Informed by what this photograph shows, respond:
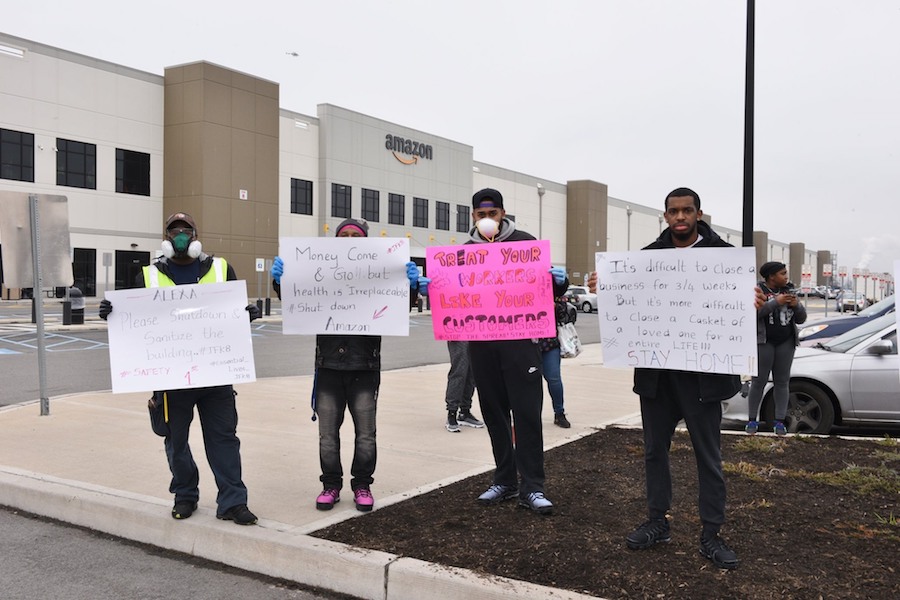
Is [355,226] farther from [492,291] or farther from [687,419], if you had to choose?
[687,419]

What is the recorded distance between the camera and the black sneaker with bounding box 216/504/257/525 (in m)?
4.68

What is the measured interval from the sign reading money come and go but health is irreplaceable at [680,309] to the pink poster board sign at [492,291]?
0.49 metres

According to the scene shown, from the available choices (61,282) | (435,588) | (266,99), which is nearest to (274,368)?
(61,282)

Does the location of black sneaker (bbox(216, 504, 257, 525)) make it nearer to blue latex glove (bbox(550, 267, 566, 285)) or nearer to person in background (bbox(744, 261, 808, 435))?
blue latex glove (bbox(550, 267, 566, 285))

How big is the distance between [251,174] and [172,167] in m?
4.56

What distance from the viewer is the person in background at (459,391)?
8.07m

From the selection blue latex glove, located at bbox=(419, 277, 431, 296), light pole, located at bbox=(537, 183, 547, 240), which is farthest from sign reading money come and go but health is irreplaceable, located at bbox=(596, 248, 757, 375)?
light pole, located at bbox=(537, 183, 547, 240)

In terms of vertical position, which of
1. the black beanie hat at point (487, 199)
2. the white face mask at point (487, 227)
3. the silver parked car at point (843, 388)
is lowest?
the silver parked car at point (843, 388)

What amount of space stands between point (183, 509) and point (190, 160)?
134 ft

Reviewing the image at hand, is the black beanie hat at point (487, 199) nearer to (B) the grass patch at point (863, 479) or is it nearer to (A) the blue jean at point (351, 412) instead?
(A) the blue jean at point (351, 412)

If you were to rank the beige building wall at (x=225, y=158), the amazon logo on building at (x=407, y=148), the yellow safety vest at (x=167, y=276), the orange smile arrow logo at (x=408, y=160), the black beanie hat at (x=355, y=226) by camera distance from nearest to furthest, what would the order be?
1. the yellow safety vest at (x=167, y=276)
2. the black beanie hat at (x=355, y=226)
3. the beige building wall at (x=225, y=158)
4. the amazon logo on building at (x=407, y=148)
5. the orange smile arrow logo at (x=408, y=160)

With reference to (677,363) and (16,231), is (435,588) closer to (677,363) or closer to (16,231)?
(677,363)

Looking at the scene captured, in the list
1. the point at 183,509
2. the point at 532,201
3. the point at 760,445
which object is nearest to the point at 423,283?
the point at 183,509

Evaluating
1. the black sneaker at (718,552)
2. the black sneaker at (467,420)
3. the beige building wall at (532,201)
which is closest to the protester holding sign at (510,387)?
the black sneaker at (718,552)
